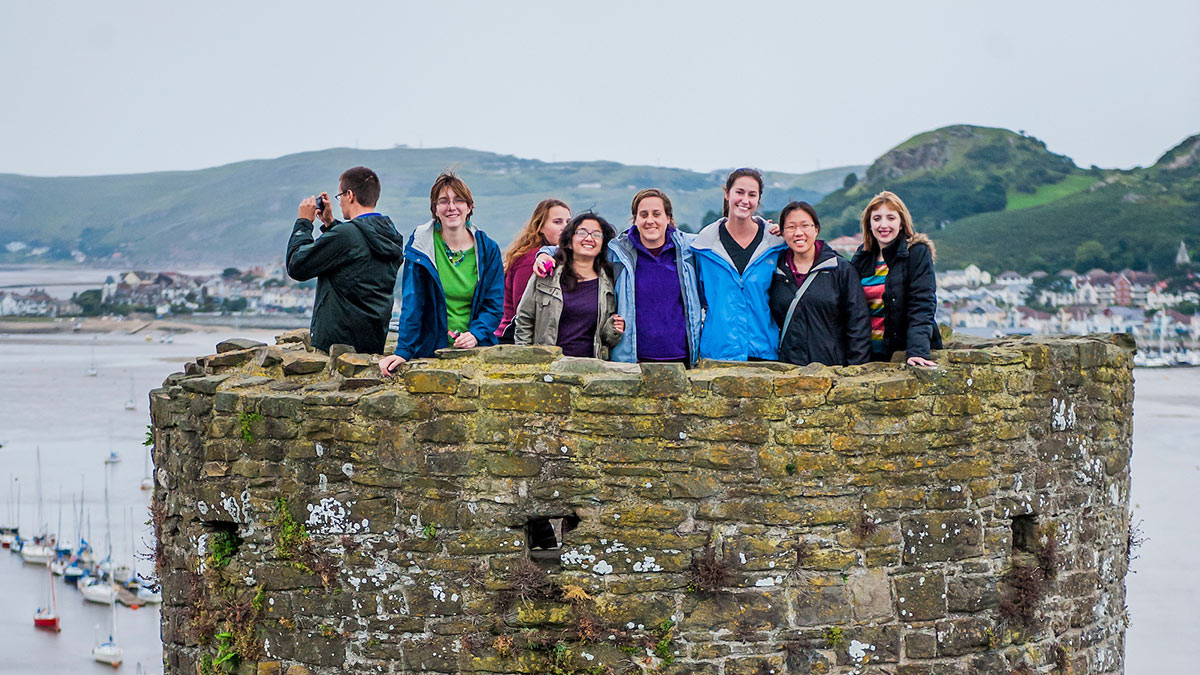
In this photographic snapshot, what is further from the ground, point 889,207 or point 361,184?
point 361,184

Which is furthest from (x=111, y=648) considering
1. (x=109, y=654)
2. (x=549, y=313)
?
(x=549, y=313)

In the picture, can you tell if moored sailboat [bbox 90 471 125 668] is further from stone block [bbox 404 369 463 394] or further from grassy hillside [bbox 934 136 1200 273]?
grassy hillside [bbox 934 136 1200 273]

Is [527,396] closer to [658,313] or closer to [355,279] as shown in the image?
[658,313]

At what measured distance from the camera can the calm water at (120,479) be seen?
28141 millimetres

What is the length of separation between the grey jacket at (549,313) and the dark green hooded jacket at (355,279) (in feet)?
3.46

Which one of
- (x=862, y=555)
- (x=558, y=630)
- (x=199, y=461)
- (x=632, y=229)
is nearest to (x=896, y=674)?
(x=862, y=555)

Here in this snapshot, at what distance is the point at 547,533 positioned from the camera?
7.77 m

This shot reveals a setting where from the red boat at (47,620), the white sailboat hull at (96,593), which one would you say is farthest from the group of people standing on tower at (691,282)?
the white sailboat hull at (96,593)

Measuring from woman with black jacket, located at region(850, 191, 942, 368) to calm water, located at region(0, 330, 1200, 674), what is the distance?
24.9 ft

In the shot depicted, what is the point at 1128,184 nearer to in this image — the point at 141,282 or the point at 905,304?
the point at 141,282

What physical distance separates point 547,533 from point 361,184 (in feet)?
8.40

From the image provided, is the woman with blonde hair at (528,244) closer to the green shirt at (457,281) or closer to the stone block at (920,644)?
the green shirt at (457,281)

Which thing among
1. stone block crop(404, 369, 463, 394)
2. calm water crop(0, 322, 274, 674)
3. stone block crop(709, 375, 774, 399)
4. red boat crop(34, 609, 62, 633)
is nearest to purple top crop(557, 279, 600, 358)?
stone block crop(404, 369, 463, 394)

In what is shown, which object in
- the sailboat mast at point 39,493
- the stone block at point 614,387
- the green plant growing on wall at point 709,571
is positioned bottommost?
the sailboat mast at point 39,493
